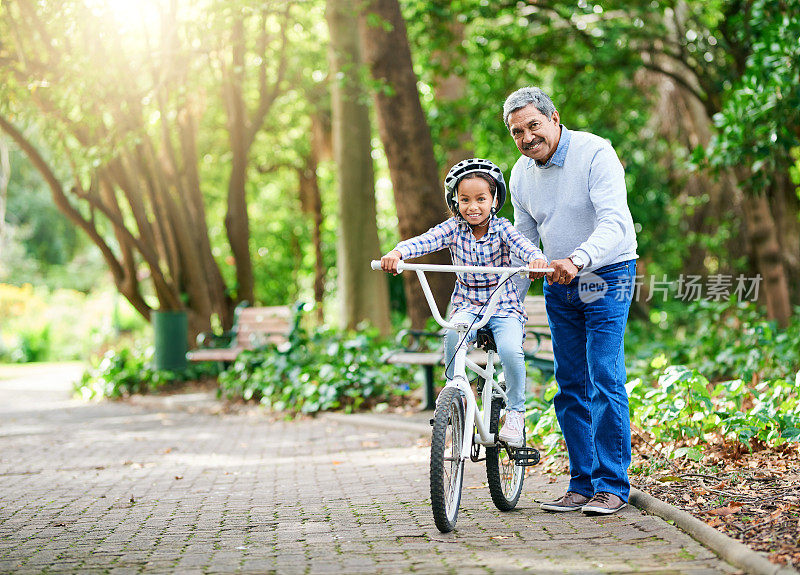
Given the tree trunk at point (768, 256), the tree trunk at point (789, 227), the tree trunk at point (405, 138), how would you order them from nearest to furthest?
the tree trunk at point (405, 138) < the tree trunk at point (768, 256) < the tree trunk at point (789, 227)

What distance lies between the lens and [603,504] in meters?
5.01

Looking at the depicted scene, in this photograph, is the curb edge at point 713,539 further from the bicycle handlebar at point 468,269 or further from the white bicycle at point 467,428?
the bicycle handlebar at point 468,269

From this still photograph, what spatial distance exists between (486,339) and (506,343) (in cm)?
14

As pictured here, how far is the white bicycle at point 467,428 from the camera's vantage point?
4527mm

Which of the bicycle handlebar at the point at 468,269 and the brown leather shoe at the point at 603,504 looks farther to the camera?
the brown leather shoe at the point at 603,504

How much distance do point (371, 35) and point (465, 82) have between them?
17.2ft

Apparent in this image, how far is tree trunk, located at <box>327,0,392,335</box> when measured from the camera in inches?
568

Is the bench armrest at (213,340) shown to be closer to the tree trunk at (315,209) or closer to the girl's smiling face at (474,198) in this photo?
the tree trunk at (315,209)

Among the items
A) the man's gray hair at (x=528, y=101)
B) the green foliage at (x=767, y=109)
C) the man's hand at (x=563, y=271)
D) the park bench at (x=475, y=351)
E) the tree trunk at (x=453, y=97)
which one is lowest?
the park bench at (x=475, y=351)

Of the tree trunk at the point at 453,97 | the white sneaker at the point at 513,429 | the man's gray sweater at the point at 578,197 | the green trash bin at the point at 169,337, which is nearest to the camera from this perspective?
the man's gray sweater at the point at 578,197

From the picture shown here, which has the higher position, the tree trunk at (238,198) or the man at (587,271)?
the tree trunk at (238,198)

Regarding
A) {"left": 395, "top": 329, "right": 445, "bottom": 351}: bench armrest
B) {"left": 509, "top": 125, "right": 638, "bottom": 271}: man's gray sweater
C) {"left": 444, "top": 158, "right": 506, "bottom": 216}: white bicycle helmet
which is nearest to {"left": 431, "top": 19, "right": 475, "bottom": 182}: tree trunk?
{"left": 395, "top": 329, "right": 445, "bottom": 351}: bench armrest

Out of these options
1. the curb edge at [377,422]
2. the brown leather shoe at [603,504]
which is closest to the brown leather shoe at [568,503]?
the brown leather shoe at [603,504]

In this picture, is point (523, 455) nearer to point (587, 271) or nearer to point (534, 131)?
point (587, 271)
